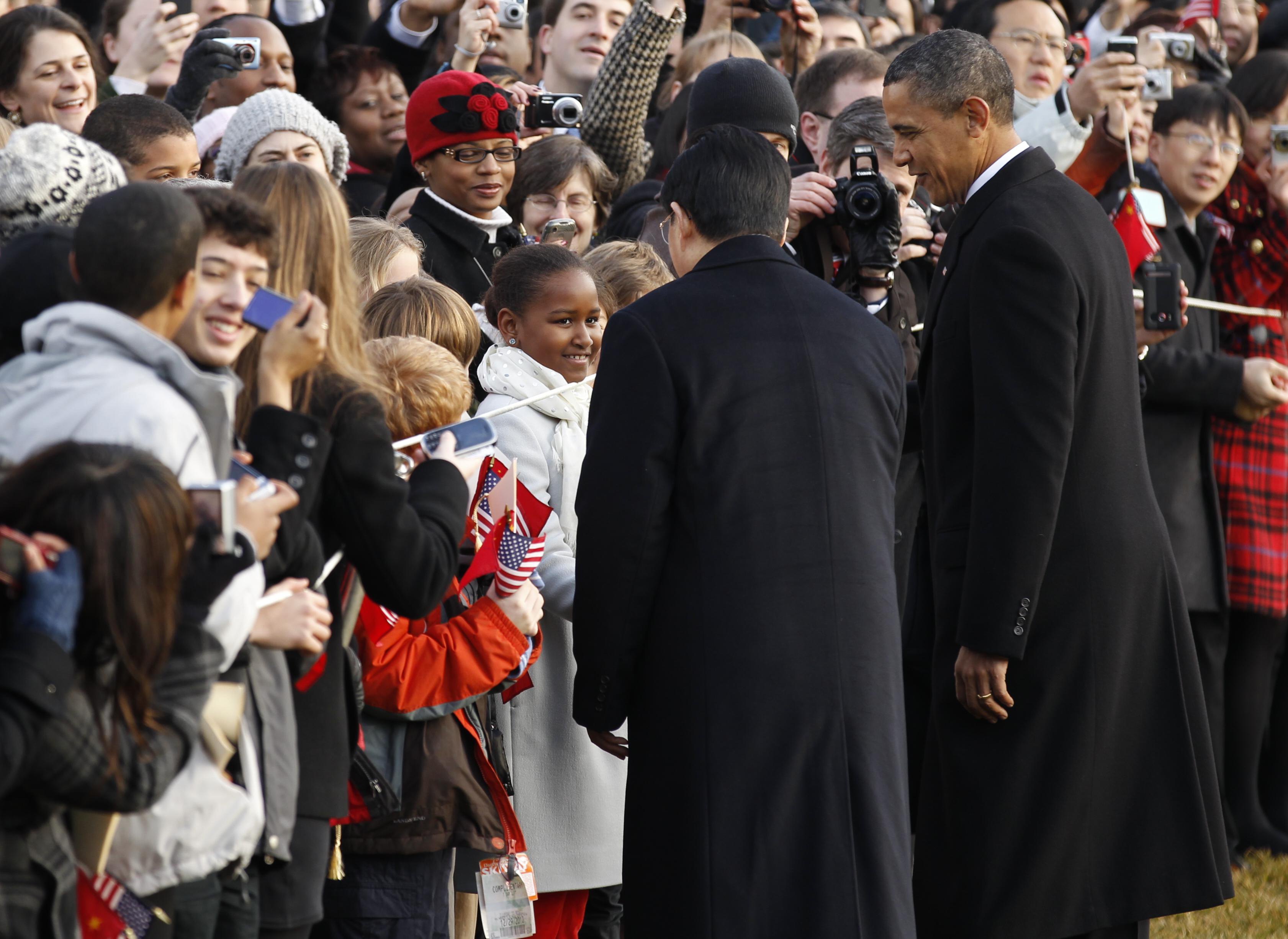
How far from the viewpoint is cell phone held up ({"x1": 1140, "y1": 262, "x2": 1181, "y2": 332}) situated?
4781mm

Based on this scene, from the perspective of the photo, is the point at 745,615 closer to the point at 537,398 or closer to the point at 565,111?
the point at 537,398

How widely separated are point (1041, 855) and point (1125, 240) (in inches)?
93.4

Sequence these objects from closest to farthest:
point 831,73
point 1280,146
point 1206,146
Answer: point 831,73
point 1206,146
point 1280,146

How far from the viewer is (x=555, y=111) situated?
197 inches

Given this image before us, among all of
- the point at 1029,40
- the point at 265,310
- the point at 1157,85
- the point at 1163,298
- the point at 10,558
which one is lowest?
the point at 10,558

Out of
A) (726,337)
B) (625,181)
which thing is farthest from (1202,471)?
(726,337)

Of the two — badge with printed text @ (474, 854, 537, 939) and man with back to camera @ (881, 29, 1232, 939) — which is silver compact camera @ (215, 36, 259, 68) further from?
badge with printed text @ (474, 854, 537, 939)

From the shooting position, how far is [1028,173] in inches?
137

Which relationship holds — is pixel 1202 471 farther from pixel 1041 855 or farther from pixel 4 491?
pixel 4 491

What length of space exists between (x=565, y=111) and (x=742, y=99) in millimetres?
871

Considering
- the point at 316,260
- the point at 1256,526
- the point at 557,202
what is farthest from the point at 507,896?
the point at 1256,526

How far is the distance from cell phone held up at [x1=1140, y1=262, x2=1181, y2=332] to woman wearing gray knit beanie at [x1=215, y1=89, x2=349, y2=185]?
2454 mm

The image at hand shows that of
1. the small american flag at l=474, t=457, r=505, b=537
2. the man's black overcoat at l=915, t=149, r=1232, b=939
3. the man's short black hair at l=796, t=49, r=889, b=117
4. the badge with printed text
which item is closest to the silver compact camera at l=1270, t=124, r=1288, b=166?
the man's short black hair at l=796, t=49, r=889, b=117

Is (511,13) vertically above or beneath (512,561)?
above
